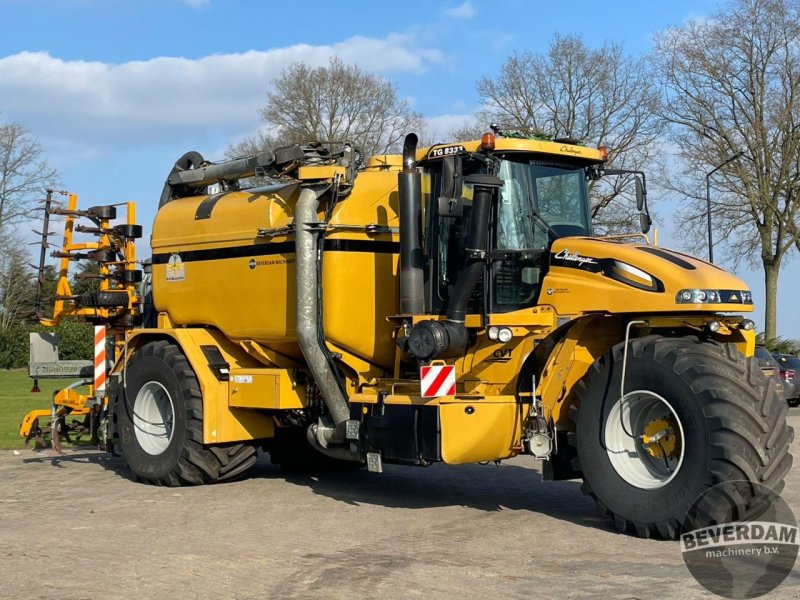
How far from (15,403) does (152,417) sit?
15455 millimetres

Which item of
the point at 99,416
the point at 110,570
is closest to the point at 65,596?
the point at 110,570

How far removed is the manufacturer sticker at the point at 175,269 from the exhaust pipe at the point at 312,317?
214cm

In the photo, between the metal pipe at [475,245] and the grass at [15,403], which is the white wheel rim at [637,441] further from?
the grass at [15,403]

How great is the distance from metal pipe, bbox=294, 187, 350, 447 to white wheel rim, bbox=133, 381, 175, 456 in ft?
7.38

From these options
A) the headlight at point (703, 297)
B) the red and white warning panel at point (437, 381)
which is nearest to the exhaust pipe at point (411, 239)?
the red and white warning panel at point (437, 381)

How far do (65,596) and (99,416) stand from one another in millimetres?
6841

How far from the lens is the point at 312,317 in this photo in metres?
9.84

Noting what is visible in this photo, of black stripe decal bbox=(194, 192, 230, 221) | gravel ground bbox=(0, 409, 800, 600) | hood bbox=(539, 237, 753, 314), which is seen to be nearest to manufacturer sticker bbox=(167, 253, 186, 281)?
black stripe decal bbox=(194, 192, 230, 221)

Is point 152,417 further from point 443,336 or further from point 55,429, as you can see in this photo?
point 443,336

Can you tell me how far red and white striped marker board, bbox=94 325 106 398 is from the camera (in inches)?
486

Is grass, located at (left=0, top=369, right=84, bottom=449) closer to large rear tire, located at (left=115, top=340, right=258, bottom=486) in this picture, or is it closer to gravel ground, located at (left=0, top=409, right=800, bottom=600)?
large rear tire, located at (left=115, top=340, right=258, bottom=486)

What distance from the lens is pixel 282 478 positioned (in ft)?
37.9

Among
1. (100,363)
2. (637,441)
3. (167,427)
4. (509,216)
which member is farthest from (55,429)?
(637,441)

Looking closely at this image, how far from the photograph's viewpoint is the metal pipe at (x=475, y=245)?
841 centimetres
